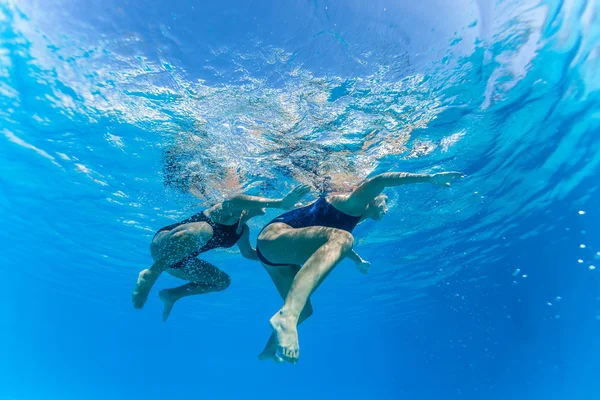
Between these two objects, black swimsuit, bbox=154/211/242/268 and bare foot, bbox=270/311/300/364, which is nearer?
bare foot, bbox=270/311/300/364

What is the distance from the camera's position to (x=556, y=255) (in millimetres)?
25344

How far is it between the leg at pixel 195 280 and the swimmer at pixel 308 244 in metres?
1.54

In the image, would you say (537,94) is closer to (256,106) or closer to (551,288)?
(256,106)

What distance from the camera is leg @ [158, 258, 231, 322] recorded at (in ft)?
22.4

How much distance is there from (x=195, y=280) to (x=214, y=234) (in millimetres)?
1235

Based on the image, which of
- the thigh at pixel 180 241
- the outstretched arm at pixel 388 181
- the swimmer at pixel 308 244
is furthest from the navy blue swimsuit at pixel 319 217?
the thigh at pixel 180 241

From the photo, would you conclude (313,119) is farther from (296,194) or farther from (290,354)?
(290,354)

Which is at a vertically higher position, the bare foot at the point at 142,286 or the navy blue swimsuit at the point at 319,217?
the navy blue swimsuit at the point at 319,217

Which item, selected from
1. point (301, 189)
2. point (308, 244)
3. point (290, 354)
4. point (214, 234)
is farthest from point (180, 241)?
point (290, 354)

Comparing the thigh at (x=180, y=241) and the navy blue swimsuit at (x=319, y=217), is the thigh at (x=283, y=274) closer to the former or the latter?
the navy blue swimsuit at (x=319, y=217)

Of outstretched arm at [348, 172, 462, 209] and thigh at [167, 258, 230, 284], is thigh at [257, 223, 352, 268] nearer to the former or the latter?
outstretched arm at [348, 172, 462, 209]

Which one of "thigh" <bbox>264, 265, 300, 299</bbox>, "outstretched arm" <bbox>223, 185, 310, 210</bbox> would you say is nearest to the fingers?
"outstretched arm" <bbox>223, 185, 310, 210</bbox>

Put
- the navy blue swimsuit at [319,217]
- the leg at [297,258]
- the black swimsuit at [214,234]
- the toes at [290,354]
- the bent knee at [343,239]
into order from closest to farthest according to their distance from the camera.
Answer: the toes at [290,354] → the leg at [297,258] → the bent knee at [343,239] → the navy blue swimsuit at [319,217] → the black swimsuit at [214,234]

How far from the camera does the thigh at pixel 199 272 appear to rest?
677 centimetres
